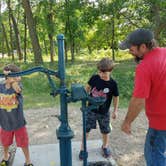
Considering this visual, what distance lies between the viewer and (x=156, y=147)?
117 inches

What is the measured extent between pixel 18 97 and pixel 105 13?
42.9 feet

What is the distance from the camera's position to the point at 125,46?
2869mm

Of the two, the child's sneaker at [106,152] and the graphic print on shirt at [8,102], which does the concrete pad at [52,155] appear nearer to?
the child's sneaker at [106,152]

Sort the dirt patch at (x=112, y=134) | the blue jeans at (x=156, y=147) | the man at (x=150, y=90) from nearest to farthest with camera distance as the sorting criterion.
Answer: the man at (x=150, y=90) < the blue jeans at (x=156, y=147) < the dirt patch at (x=112, y=134)

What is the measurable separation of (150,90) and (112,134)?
7.84 ft

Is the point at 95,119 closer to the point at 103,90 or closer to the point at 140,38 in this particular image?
the point at 103,90

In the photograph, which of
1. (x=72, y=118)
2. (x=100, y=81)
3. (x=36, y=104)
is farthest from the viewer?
(x=36, y=104)

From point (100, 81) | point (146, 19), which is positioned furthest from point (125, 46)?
point (146, 19)

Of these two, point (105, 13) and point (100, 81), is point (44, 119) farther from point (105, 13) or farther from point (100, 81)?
point (105, 13)

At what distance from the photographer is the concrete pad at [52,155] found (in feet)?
13.0

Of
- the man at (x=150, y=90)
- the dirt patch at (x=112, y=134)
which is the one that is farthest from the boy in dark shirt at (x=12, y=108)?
the man at (x=150, y=90)

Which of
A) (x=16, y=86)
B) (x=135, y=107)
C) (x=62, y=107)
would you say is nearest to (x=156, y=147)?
(x=135, y=107)

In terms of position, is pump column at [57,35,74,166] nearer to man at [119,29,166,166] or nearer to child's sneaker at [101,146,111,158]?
man at [119,29,166,166]

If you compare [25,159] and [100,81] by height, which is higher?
[100,81]
